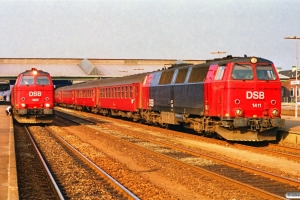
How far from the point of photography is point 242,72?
18.5m

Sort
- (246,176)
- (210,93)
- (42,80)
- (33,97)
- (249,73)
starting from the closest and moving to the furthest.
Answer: (246,176) → (249,73) → (210,93) → (33,97) → (42,80)

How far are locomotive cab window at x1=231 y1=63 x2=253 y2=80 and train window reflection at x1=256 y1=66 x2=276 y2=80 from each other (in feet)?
1.04

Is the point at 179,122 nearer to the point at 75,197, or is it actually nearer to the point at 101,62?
the point at 75,197

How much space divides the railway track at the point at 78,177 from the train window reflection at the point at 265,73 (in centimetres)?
790

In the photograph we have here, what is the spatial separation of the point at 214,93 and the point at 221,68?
3.52 feet

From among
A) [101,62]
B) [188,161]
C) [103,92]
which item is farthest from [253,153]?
[101,62]

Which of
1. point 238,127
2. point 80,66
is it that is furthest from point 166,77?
point 80,66

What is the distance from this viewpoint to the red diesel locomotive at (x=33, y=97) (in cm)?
2783

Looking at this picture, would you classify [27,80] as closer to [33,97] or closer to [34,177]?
[33,97]

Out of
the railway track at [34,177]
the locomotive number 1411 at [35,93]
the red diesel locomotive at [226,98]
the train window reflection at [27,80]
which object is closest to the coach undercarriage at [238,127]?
the red diesel locomotive at [226,98]

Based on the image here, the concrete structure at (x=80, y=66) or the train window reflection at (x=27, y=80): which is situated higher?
the concrete structure at (x=80, y=66)

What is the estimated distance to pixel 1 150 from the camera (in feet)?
52.2

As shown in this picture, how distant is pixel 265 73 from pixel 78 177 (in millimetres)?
9877

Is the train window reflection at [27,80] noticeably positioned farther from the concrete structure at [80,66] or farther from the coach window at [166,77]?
the concrete structure at [80,66]
